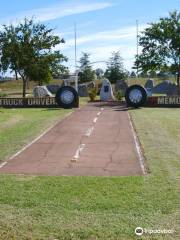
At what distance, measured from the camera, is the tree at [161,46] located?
43562mm

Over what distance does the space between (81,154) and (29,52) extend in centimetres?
3365

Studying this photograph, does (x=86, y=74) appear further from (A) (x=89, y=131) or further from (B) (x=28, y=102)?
(A) (x=89, y=131)

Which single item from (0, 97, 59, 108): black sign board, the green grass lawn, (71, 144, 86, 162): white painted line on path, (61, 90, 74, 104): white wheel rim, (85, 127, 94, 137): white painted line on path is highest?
(61, 90, 74, 104): white wheel rim

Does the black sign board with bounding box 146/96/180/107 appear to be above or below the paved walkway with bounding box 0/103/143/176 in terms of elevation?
above

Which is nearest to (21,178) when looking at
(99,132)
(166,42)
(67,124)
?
(99,132)

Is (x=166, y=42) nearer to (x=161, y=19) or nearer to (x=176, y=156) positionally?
(x=161, y=19)

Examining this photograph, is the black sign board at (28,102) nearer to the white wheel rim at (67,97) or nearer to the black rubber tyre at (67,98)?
A: the black rubber tyre at (67,98)

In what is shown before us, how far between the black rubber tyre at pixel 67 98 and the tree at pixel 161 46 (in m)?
13.1

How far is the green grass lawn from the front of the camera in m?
6.82

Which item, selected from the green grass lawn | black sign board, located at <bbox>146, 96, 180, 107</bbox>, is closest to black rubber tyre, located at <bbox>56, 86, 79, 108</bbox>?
black sign board, located at <bbox>146, 96, 180, 107</bbox>

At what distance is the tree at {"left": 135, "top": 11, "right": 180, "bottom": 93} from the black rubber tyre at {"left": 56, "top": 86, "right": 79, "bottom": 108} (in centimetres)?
1313

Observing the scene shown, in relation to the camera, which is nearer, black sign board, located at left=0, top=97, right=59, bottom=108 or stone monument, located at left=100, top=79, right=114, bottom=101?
black sign board, located at left=0, top=97, right=59, bottom=108

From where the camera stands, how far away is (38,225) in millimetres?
7000

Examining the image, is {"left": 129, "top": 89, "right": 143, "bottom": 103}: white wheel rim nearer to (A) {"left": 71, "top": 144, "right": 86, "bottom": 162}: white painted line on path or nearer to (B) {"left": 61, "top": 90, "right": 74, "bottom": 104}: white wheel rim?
(B) {"left": 61, "top": 90, "right": 74, "bottom": 104}: white wheel rim
